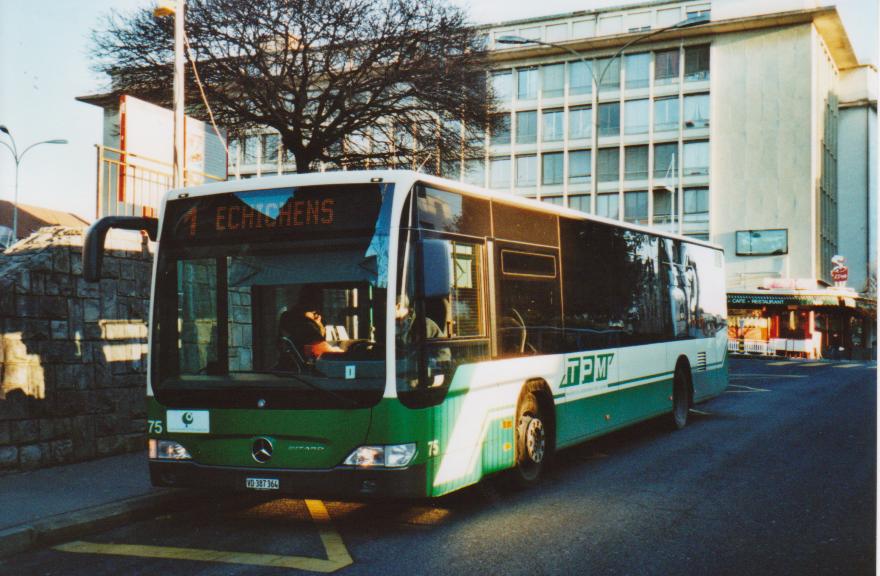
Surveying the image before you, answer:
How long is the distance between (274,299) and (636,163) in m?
A: 56.6

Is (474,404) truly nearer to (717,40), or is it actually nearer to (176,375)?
(176,375)

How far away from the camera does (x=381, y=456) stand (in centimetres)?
674

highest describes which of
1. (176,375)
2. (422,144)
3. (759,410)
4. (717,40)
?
(717,40)

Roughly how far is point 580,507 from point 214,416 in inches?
120

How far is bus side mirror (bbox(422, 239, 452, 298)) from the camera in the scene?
6.79 metres

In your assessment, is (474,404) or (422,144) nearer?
(474,404)

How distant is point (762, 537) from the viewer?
263 inches

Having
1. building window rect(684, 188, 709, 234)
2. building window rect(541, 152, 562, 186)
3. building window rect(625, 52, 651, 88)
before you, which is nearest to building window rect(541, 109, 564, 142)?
building window rect(541, 152, 562, 186)

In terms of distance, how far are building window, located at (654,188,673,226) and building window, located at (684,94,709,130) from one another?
14.2 feet

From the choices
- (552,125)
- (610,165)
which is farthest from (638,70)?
(552,125)

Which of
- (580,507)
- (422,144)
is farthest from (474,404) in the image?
(422,144)

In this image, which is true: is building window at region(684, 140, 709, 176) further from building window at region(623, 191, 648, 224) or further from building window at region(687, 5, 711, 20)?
building window at region(687, 5, 711, 20)

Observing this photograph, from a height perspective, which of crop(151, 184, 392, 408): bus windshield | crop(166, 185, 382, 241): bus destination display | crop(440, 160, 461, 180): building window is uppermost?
crop(440, 160, 461, 180): building window

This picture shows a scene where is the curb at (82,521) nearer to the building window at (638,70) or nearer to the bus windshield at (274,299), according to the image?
the bus windshield at (274,299)
